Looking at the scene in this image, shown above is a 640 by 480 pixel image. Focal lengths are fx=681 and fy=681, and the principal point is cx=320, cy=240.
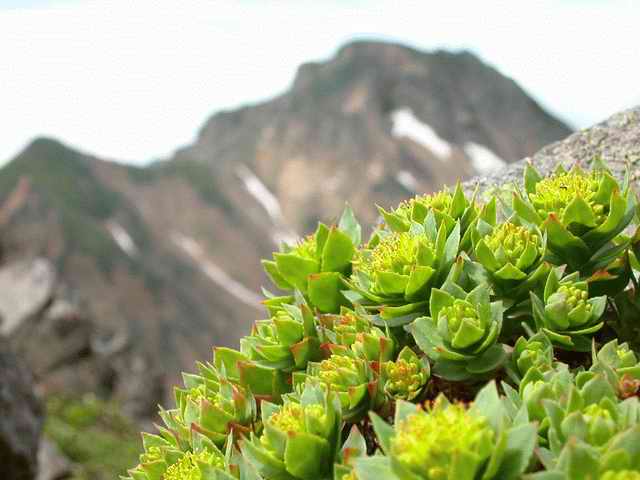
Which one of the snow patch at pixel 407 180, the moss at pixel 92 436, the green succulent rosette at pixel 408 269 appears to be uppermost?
the green succulent rosette at pixel 408 269

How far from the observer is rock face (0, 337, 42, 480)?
22.5ft

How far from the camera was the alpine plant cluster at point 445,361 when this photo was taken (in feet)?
4.52

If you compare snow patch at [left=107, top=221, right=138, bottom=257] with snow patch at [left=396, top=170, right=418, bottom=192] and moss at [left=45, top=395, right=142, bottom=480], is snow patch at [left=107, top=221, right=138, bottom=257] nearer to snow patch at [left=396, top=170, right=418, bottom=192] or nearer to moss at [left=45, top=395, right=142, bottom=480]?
snow patch at [left=396, top=170, right=418, bottom=192]

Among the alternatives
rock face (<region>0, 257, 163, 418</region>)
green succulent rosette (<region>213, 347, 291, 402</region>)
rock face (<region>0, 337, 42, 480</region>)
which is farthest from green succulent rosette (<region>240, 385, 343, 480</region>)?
rock face (<region>0, 257, 163, 418</region>)

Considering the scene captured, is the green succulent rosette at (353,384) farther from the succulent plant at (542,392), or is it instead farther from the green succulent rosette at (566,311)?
the green succulent rosette at (566,311)

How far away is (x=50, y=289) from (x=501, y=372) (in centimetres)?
2125

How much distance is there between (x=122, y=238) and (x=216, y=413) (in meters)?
52.1

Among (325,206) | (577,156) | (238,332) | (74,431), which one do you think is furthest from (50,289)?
(325,206)

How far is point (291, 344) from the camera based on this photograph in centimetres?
216

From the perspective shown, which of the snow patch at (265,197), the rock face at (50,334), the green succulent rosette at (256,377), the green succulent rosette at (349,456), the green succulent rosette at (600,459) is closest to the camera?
the green succulent rosette at (600,459)

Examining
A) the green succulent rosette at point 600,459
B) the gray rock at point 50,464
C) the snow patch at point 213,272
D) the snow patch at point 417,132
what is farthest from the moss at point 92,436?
the snow patch at point 417,132

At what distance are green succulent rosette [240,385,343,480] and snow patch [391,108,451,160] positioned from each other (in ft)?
212

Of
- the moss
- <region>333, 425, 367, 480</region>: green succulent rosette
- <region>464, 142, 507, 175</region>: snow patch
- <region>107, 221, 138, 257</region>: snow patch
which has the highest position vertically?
<region>333, 425, 367, 480</region>: green succulent rosette

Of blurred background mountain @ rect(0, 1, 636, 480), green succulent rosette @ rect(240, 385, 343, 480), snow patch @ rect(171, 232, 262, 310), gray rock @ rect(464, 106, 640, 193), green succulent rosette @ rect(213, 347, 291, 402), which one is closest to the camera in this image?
green succulent rosette @ rect(240, 385, 343, 480)
